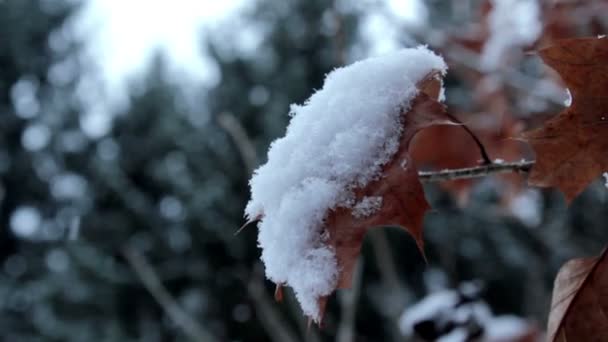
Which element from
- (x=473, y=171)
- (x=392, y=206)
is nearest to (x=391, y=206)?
(x=392, y=206)

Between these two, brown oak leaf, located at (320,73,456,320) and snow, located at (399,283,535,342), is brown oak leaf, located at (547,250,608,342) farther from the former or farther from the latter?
snow, located at (399,283,535,342)

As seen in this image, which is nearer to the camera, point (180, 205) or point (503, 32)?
point (503, 32)

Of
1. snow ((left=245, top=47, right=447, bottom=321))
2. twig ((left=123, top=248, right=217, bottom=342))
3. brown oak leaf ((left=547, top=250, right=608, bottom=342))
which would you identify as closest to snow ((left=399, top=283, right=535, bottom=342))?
brown oak leaf ((left=547, top=250, right=608, bottom=342))

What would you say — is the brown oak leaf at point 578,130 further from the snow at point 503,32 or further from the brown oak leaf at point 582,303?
the snow at point 503,32

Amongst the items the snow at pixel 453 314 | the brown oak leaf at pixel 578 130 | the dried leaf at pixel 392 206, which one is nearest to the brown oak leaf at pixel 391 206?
the dried leaf at pixel 392 206

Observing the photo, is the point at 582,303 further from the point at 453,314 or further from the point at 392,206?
the point at 453,314
